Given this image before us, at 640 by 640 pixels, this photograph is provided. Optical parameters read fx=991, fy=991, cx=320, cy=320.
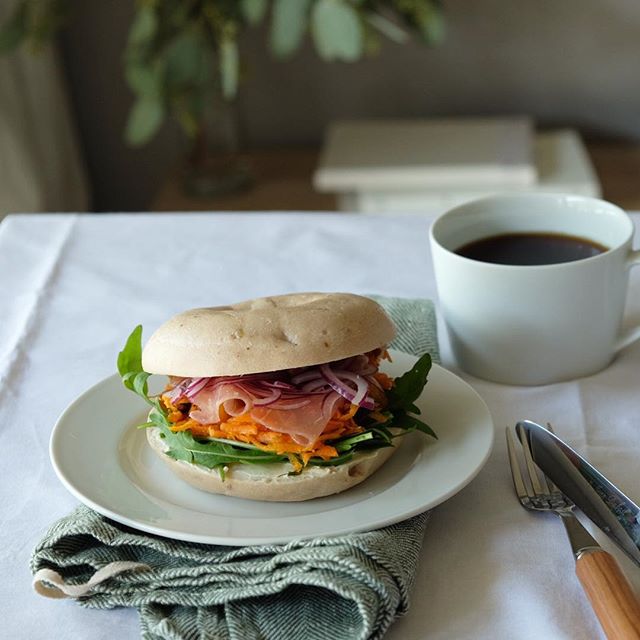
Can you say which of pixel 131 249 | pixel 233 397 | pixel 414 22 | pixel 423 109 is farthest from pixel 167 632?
pixel 423 109

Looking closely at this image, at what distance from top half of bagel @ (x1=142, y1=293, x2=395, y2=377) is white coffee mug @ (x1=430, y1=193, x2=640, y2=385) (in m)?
0.15

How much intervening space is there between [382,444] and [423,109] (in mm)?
1786

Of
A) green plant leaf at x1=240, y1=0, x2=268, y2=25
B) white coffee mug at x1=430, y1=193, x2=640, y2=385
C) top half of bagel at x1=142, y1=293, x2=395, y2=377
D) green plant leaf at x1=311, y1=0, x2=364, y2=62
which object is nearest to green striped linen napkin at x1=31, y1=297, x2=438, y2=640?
top half of bagel at x1=142, y1=293, x2=395, y2=377

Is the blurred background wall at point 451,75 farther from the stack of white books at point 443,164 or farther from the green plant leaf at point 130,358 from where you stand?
the green plant leaf at point 130,358

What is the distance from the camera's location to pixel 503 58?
7.48ft

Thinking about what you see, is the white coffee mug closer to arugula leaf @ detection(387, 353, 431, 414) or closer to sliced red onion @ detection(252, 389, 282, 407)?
arugula leaf @ detection(387, 353, 431, 414)

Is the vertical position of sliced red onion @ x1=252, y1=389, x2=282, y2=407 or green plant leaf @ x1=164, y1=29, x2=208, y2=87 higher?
sliced red onion @ x1=252, y1=389, x2=282, y2=407

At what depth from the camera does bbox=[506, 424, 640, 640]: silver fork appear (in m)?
0.52

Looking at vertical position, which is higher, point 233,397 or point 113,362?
point 233,397

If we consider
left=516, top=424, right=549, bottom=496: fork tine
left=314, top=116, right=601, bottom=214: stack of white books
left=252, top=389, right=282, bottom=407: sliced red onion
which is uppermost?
left=252, top=389, right=282, bottom=407: sliced red onion

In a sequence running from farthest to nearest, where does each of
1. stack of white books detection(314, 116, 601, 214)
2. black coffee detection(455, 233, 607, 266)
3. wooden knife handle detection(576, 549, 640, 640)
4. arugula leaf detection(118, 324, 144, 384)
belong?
stack of white books detection(314, 116, 601, 214)
black coffee detection(455, 233, 607, 266)
arugula leaf detection(118, 324, 144, 384)
wooden knife handle detection(576, 549, 640, 640)

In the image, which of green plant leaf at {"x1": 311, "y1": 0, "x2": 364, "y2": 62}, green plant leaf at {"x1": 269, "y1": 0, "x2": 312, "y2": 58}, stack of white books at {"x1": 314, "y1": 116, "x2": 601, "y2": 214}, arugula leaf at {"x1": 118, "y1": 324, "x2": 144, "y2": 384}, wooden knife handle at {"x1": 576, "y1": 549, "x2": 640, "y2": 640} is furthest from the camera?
stack of white books at {"x1": 314, "y1": 116, "x2": 601, "y2": 214}

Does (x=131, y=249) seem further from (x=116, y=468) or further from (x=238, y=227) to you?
(x=116, y=468)

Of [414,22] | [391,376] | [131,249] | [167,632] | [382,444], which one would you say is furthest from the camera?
[414,22]
